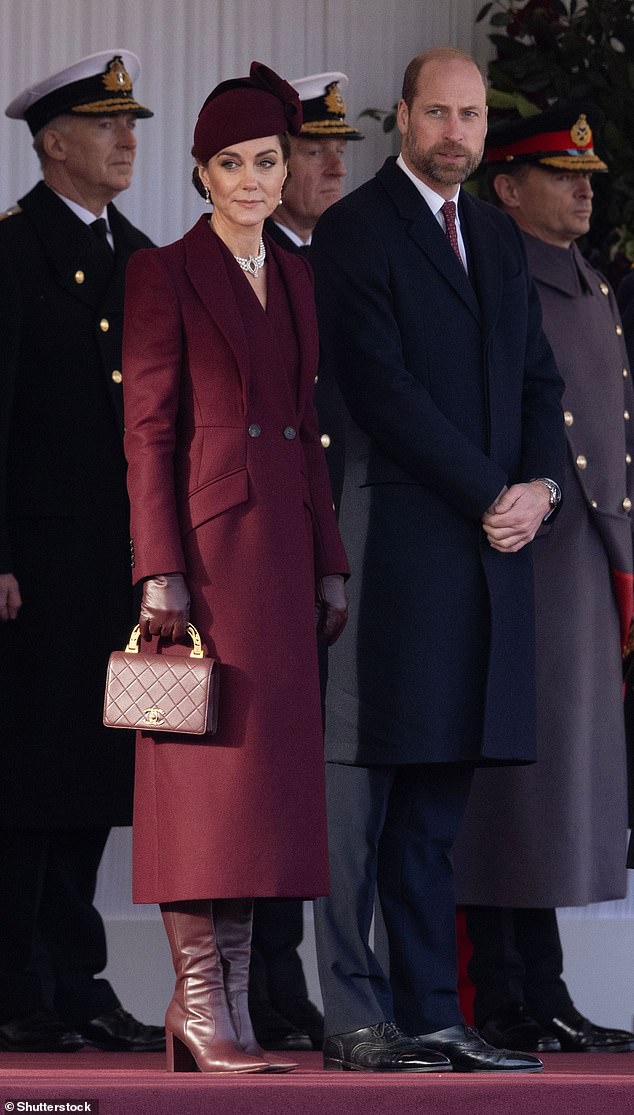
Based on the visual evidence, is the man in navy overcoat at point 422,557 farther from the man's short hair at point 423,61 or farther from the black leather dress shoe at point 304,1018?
the black leather dress shoe at point 304,1018

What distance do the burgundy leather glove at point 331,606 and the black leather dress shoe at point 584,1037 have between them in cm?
131

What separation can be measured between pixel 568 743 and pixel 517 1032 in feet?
1.99

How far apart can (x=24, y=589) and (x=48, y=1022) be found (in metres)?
0.86

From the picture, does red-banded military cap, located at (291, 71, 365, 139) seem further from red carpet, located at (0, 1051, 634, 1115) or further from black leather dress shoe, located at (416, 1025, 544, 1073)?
red carpet, located at (0, 1051, 634, 1115)

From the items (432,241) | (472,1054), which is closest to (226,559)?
(432,241)

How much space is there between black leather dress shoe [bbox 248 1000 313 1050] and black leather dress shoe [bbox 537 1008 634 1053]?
52 centimetres

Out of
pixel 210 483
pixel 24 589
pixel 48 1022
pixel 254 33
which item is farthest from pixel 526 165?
pixel 48 1022

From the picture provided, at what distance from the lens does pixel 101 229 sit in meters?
4.66

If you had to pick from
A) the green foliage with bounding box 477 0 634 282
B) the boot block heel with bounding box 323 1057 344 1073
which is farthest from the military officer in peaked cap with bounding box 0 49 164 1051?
the green foliage with bounding box 477 0 634 282

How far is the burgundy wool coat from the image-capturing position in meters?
3.40

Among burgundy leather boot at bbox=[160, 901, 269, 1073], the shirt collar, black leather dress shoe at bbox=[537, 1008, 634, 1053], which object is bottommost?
black leather dress shoe at bbox=[537, 1008, 634, 1053]

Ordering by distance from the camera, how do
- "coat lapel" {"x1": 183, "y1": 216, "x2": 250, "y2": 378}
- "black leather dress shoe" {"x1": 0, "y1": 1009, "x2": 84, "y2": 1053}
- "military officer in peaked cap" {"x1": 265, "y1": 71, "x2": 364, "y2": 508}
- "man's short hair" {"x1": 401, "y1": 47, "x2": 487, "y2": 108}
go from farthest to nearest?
"military officer in peaked cap" {"x1": 265, "y1": 71, "x2": 364, "y2": 508}, "black leather dress shoe" {"x1": 0, "y1": 1009, "x2": 84, "y2": 1053}, "man's short hair" {"x1": 401, "y1": 47, "x2": 487, "y2": 108}, "coat lapel" {"x1": 183, "y1": 216, "x2": 250, "y2": 378}

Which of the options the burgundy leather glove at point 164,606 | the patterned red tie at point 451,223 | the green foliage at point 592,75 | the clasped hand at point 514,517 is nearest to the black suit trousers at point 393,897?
the clasped hand at point 514,517

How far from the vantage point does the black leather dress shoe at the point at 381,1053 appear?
3531mm
